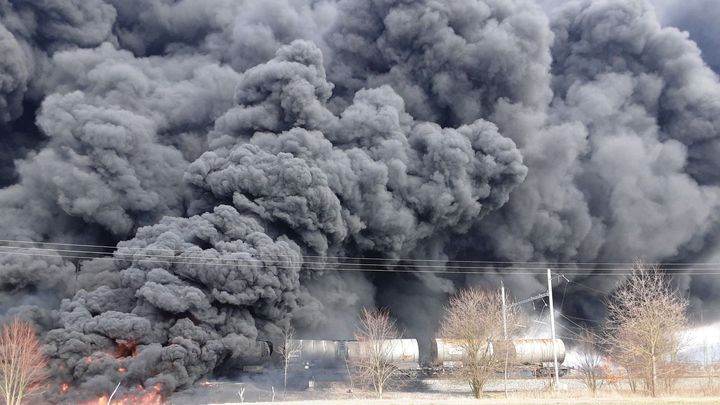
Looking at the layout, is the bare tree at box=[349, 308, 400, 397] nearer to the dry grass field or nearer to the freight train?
the freight train

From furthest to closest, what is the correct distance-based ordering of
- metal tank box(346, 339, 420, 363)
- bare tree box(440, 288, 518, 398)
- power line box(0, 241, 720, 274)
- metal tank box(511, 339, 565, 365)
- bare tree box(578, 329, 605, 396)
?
metal tank box(511, 339, 565, 365) → metal tank box(346, 339, 420, 363) → bare tree box(578, 329, 605, 396) → power line box(0, 241, 720, 274) → bare tree box(440, 288, 518, 398)

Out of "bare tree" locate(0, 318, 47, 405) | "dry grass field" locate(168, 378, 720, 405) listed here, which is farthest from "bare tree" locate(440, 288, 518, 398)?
"bare tree" locate(0, 318, 47, 405)

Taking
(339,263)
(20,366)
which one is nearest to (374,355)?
(339,263)

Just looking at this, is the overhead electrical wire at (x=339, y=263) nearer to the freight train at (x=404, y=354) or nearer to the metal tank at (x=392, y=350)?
the freight train at (x=404, y=354)

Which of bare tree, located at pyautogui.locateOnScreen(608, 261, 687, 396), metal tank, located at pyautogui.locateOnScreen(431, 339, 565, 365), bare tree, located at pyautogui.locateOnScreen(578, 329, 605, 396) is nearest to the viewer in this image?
bare tree, located at pyautogui.locateOnScreen(608, 261, 687, 396)

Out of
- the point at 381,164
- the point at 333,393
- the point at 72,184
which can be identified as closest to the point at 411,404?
the point at 333,393

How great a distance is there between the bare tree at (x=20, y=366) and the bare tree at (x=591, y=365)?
28904mm

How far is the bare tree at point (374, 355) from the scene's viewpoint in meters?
43.1

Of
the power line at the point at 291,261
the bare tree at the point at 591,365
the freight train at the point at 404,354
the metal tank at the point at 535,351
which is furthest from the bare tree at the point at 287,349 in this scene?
the bare tree at the point at 591,365

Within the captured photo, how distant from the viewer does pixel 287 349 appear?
44.3m

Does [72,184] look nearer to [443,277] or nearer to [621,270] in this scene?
[443,277]

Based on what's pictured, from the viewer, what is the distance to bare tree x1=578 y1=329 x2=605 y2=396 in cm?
4310

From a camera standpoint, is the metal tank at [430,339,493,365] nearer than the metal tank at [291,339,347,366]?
No

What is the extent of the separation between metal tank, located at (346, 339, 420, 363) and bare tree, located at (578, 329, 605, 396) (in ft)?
37.7
